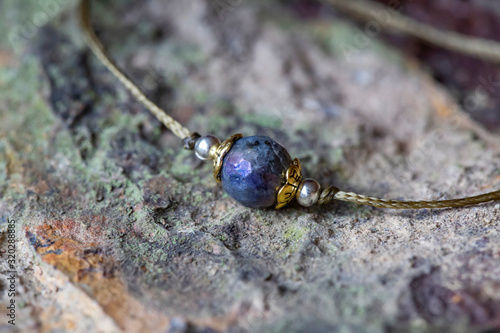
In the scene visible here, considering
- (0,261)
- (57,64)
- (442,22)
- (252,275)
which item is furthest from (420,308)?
(442,22)

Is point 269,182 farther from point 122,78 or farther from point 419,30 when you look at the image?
point 419,30

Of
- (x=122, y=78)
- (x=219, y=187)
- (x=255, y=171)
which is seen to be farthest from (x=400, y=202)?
(x=122, y=78)

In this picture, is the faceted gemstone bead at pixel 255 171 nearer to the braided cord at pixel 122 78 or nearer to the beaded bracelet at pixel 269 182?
the beaded bracelet at pixel 269 182

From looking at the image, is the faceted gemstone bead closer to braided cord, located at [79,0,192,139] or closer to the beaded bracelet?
the beaded bracelet

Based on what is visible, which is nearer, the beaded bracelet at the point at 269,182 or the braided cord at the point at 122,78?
the beaded bracelet at the point at 269,182

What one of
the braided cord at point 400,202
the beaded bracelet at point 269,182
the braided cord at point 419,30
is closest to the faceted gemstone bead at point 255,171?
the beaded bracelet at point 269,182

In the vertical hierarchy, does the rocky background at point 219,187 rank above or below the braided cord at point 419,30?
below

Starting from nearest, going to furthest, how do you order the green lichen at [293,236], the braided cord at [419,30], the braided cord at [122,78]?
the green lichen at [293,236]
the braided cord at [122,78]
the braided cord at [419,30]
